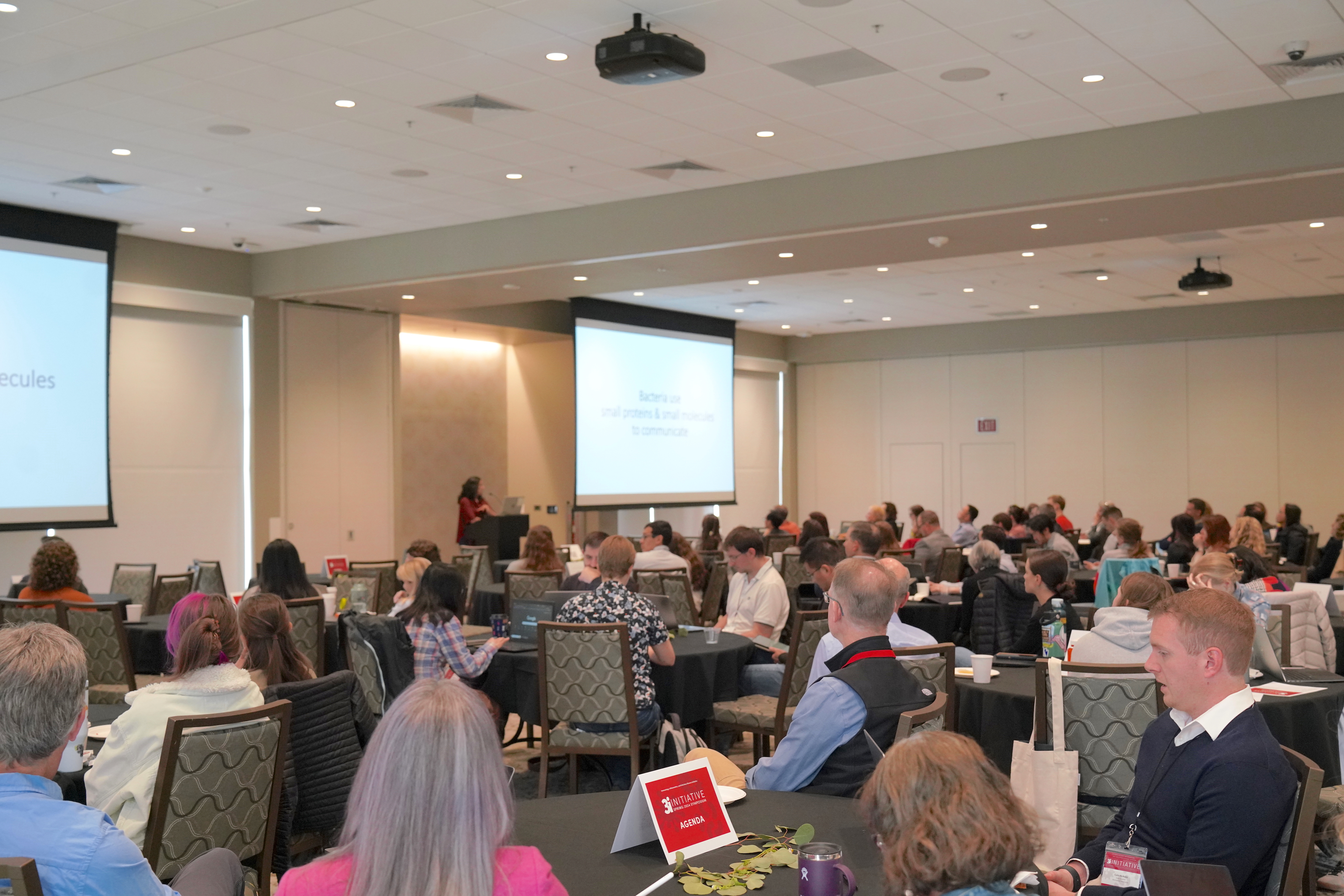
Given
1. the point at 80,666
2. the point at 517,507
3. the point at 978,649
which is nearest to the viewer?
the point at 80,666

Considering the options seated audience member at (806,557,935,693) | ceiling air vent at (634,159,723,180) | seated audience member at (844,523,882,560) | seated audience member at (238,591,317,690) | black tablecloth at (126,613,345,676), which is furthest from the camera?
ceiling air vent at (634,159,723,180)

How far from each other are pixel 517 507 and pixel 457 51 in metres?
9.12

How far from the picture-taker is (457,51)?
6.43 meters

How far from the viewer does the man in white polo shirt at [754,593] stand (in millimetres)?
6895

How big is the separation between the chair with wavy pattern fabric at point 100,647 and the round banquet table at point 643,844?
176 inches

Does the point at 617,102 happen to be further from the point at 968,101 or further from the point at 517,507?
the point at 517,507

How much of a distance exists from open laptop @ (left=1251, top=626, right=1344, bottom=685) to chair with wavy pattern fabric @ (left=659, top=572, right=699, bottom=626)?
3.96 metres

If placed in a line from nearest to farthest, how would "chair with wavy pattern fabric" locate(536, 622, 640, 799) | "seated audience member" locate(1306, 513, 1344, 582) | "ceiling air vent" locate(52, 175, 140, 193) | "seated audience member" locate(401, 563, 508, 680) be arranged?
→ "chair with wavy pattern fabric" locate(536, 622, 640, 799) < "seated audience member" locate(401, 563, 508, 680) < "ceiling air vent" locate(52, 175, 140, 193) < "seated audience member" locate(1306, 513, 1344, 582)

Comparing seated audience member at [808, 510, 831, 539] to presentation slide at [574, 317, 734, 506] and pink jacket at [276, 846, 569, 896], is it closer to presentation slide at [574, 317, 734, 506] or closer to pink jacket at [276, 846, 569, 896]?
presentation slide at [574, 317, 734, 506]

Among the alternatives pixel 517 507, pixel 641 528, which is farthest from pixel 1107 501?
pixel 517 507

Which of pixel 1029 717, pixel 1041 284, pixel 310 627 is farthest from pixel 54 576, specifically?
pixel 1041 284

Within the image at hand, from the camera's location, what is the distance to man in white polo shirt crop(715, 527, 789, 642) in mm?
6895

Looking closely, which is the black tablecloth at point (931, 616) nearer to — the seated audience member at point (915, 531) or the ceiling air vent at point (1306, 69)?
the ceiling air vent at point (1306, 69)

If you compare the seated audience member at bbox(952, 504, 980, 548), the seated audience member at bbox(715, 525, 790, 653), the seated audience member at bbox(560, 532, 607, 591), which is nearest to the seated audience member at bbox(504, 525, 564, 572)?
the seated audience member at bbox(560, 532, 607, 591)
